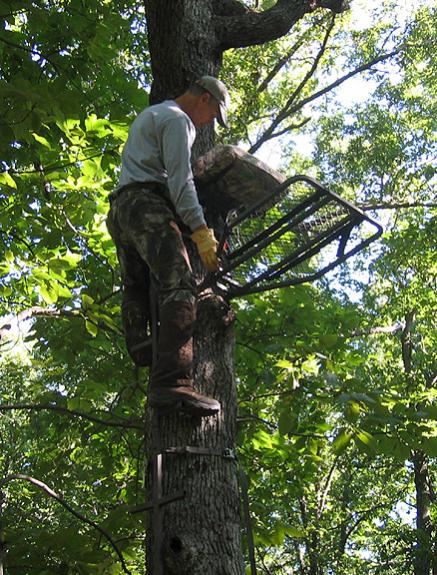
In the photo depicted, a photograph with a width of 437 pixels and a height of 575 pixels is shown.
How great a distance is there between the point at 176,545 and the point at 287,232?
1.39 m

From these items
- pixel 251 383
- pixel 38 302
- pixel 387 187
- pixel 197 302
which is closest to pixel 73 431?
pixel 38 302

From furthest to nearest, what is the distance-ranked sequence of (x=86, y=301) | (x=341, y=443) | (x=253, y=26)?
1. (x=86, y=301)
2. (x=253, y=26)
3. (x=341, y=443)

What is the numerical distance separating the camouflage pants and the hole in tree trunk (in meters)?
0.54

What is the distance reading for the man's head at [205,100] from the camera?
2.91 m

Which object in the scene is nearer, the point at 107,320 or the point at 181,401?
the point at 181,401

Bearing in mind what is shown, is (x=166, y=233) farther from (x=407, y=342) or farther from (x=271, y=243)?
(x=407, y=342)

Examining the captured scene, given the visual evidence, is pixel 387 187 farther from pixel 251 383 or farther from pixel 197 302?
pixel 197 302

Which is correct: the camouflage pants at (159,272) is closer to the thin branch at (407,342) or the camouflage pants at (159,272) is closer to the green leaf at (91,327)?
the green leaf at (91,327)

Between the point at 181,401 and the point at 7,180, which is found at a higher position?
the point at 7,180

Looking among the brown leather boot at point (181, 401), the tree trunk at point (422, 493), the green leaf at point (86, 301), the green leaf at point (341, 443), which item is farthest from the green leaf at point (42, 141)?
the tree trunk at point (422, 493)

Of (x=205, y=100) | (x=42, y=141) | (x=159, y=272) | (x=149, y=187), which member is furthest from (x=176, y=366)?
(x=42, y=141)

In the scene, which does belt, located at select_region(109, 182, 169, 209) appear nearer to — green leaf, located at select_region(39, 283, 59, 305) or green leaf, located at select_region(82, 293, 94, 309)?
green leaf, located at select_region(82, 293, 94, 309)

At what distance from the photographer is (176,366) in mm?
2465

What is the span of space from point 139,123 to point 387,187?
10806 millimetres
